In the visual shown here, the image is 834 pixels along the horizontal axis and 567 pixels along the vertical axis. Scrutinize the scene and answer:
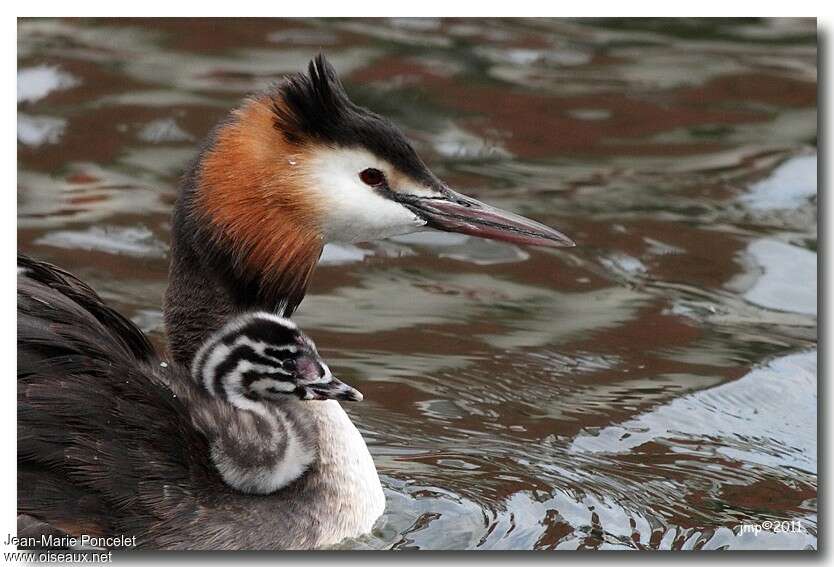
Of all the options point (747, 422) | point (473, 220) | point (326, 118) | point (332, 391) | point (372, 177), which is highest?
point (326, 118)

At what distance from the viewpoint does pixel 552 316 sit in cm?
720

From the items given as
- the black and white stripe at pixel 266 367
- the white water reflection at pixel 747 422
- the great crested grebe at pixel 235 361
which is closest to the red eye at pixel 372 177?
the great crested grebe at pixel 235 361

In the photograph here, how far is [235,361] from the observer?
196 inches

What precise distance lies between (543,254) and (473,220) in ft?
8.22

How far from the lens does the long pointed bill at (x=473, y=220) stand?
541cm

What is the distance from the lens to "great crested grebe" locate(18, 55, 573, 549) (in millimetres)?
4680

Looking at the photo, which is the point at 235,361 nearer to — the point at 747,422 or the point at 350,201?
the point at 350,201

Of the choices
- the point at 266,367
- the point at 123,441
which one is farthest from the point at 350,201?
the point at 123,441

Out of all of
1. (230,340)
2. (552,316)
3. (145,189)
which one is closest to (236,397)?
(230,340)

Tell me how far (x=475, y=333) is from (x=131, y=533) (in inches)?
102

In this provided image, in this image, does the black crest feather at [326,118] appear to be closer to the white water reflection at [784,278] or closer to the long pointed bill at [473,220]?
the long pointed bill at [473,220]

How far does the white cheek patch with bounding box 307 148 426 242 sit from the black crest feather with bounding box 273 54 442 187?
4 centimetres

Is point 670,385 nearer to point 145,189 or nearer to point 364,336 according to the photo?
point 364,336

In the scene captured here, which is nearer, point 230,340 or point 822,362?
point 230,340
